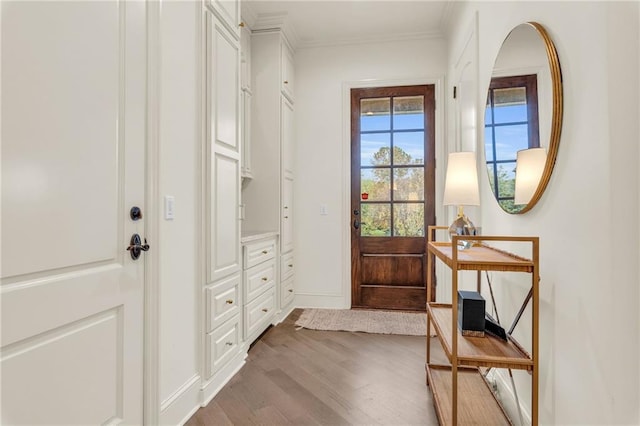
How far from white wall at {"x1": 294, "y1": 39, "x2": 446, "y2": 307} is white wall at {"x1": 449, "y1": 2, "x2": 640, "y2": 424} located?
2248 millimetres

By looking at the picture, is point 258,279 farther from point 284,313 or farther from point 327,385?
point 327,385

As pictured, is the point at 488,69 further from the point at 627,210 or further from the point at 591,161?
the point at 627,210

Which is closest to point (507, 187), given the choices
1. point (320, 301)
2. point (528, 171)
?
point (528, 171)

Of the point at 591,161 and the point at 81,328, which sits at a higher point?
the point at 591,161

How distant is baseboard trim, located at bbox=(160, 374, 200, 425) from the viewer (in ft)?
4.87

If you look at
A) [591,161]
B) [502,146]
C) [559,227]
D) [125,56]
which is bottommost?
[559,227]

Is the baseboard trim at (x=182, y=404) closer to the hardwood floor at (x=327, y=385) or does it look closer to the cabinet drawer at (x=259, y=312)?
the hardwood floor at (x=327, y=385)

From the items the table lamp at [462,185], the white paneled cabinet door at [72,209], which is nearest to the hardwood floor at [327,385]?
the white paneled cabinet door at [72,209]

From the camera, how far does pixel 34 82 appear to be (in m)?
0.93

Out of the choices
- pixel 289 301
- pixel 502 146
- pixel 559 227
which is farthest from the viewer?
pixel 289 301

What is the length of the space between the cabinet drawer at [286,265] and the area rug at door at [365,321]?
44 cm

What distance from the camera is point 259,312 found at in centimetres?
262

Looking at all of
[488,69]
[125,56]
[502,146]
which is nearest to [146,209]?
[125,56]

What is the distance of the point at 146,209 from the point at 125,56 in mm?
601
